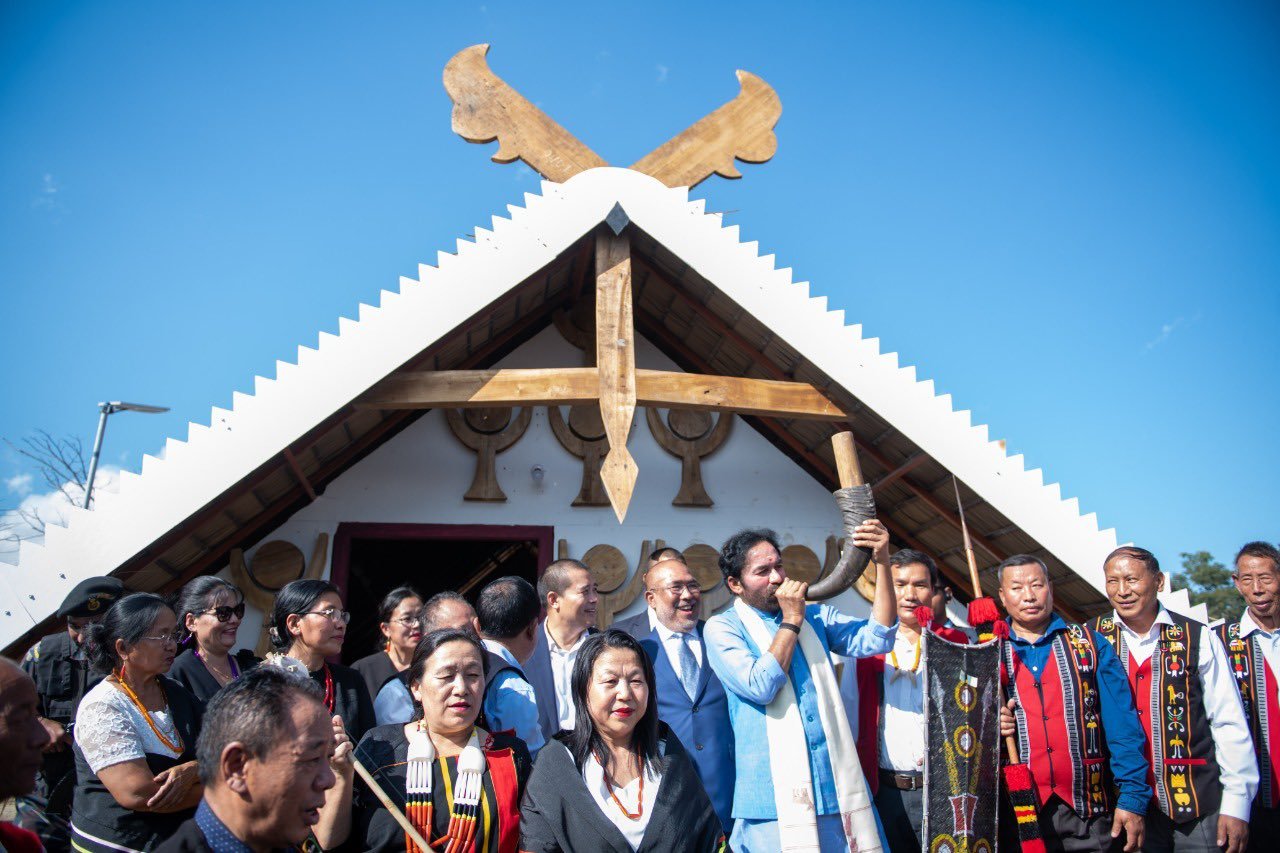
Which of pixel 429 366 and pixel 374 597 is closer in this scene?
pixel 429 366

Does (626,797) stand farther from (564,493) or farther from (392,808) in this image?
(564,493)

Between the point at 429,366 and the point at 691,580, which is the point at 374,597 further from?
the point at 691,580

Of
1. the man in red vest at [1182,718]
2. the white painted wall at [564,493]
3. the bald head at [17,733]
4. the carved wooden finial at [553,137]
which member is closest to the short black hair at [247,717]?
the bald head at [17,733]

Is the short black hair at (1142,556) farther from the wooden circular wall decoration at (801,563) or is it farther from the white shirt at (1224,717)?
the wooden circular wall decoration at (801,563)

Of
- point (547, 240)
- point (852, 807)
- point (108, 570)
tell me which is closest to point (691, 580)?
point (852, 807)

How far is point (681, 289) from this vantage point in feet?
20.4

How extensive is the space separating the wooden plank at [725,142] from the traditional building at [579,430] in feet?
0.05

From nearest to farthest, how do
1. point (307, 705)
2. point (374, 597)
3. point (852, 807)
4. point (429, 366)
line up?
point (307, 705), point (852, 807), point (429, 366), point (374, 597)

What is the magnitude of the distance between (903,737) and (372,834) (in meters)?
2.18

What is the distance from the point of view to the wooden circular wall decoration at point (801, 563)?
663 centimetres

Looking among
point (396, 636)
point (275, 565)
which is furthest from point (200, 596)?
point (275, 565)

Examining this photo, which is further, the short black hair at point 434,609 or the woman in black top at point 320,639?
the short black hair at point 434,609

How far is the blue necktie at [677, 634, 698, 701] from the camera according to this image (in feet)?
12.1

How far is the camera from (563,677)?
159 inches
